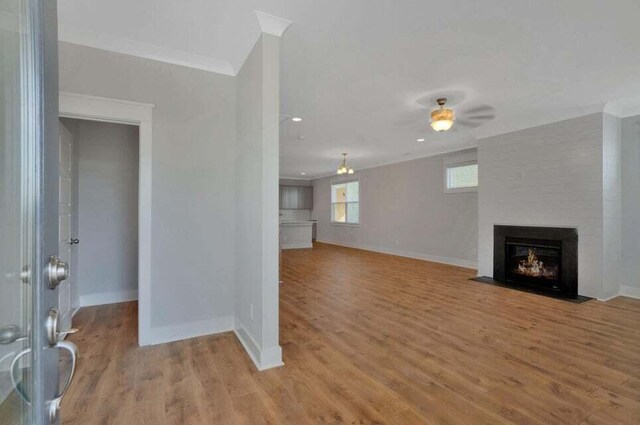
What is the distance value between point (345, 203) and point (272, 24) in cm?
842

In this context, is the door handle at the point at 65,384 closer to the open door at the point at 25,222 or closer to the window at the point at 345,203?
the open door at the point at 25,222

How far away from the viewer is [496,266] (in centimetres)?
514

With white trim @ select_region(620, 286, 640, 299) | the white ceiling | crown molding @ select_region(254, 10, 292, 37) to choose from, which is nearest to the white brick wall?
white trim @ select_region(620, 286, 640, 299)

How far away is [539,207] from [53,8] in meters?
5.58

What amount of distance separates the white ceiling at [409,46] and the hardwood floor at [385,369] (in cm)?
252

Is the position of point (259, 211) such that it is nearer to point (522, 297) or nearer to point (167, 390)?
point (167, 390)

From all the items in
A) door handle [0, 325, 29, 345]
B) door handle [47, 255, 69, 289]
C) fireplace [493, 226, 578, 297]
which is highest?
door handle [47, 255, 69, 289]

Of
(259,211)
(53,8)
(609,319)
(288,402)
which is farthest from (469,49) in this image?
(609,319)

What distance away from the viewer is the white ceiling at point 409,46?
212 centimetres

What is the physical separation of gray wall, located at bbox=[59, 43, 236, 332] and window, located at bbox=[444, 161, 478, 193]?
208 inches

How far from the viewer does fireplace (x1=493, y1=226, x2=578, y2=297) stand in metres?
4.30

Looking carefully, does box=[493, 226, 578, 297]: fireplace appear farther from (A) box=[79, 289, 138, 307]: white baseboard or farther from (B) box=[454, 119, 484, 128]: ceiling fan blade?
(A) box=[79, 289, 138, 307]: white baseboard

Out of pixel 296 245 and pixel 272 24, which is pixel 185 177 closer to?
pixel 272 24

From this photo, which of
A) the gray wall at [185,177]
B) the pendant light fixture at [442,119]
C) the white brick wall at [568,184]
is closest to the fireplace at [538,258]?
the white brick wall at [568,184]
